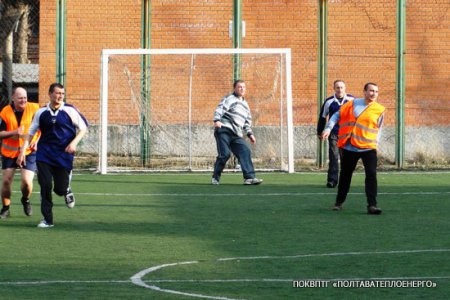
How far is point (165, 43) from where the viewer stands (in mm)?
26578

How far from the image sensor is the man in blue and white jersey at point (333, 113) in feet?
66.0

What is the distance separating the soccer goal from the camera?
2593 centimetres

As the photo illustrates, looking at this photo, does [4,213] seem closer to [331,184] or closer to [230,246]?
[230,246]

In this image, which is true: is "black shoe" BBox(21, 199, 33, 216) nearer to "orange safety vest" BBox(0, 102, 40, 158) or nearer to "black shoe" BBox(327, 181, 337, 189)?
"orange safety vest" BBox(0, 102, 40, 158)

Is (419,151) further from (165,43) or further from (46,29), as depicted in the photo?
(46,29)

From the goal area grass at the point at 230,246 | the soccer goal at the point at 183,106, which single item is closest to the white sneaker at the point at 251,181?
the goal area grass at the point at 230,246

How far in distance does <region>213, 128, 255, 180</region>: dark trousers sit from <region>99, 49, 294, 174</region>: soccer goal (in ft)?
13.9

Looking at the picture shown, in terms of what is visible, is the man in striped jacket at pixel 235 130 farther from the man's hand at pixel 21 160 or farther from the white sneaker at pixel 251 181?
the man's hand at pixel 21 160

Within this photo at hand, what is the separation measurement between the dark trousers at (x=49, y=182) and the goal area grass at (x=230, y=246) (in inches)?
9.8

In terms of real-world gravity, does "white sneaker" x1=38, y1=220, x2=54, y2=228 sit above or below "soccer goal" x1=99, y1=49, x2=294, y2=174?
below

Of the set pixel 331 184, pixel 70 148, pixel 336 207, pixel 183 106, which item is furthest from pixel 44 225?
pixel 183 106

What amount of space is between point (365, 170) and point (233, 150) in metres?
6.02

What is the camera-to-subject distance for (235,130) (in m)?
21.3

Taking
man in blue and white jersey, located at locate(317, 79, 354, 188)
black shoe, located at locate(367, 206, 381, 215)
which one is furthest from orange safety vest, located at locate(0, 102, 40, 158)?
man in blue and white jersey, located at locate(317, 79, 354, 188)
